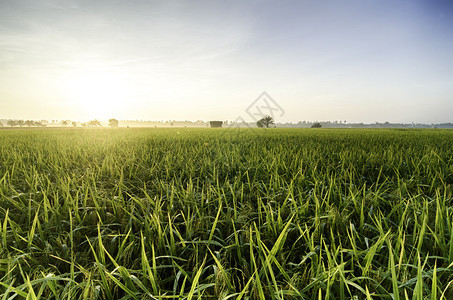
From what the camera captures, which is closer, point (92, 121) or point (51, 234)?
point (51, 234)

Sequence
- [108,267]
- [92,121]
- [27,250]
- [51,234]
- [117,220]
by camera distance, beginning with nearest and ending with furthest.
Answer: [108,267], [27,250], [51,234], [117,220], [92,121]

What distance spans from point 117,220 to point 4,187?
1.49 metres

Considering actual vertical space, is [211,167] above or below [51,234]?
above

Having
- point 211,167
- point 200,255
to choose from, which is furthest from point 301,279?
point 211,167

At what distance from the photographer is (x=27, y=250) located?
1.32 meters

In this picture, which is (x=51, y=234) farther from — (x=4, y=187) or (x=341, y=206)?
(x=341, y=206)

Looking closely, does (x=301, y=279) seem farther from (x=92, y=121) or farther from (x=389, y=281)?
(x=92, y=121)

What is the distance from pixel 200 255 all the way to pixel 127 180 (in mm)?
1861

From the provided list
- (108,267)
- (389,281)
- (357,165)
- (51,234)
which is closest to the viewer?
(389,281)

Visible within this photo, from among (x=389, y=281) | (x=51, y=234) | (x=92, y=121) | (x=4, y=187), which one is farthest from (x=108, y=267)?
(x=92, y=121)

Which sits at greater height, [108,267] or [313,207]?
[313,207]

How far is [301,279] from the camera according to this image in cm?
102

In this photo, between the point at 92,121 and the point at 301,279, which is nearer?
the point at 301,279

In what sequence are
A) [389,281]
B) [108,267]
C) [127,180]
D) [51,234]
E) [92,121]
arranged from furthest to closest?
[92,121] → [127,180] → [51,234] → [108,267] → [389,281]
